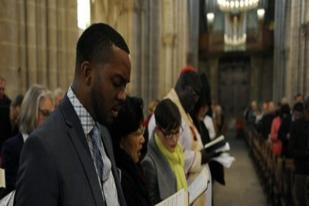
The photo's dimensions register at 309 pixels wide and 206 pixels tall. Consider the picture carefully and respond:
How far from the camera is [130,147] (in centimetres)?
171

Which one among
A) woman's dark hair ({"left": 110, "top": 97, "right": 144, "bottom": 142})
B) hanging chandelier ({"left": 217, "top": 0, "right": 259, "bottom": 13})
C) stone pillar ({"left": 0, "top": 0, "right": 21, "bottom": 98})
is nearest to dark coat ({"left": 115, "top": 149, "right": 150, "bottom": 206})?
woman's dark hair ({"left": 110, "top": 97, "right": 144, "bottom": 142})

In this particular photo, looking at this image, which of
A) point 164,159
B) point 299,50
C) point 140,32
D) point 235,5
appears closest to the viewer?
point 164,159

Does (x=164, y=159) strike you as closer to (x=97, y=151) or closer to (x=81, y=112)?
(x=97, y=151)

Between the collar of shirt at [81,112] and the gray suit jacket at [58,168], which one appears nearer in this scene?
the gray suit jacket at [58,168]

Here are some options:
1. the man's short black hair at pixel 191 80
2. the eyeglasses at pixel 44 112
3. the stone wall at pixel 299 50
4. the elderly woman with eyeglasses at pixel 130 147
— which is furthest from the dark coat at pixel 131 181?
the stone wall at pixel 299 50

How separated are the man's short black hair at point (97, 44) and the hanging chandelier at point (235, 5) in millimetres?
22790

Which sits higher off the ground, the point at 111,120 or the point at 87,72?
the point at 87,72

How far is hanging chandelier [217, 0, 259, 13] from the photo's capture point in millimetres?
22128

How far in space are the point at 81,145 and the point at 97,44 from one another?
0.33 meters

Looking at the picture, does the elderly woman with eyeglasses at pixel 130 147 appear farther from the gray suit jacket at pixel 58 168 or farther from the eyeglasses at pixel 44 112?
the eyeglasses at pixel 44 112

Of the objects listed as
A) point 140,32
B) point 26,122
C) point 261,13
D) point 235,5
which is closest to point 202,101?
point 26,122

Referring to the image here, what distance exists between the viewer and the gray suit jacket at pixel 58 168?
2.96 feet

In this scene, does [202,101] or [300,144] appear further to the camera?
[300,144]

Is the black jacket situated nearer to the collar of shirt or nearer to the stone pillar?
the stone pillar
